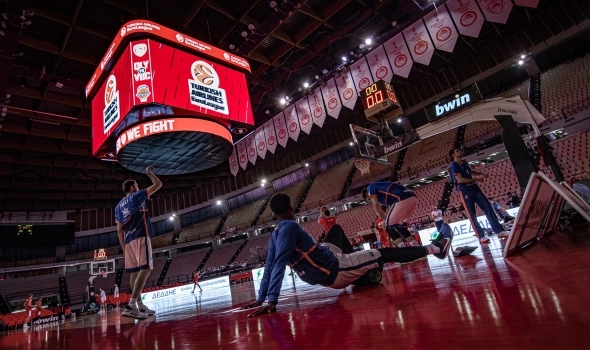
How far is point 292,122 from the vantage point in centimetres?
1331

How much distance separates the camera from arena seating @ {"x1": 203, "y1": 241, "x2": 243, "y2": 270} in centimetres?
2544

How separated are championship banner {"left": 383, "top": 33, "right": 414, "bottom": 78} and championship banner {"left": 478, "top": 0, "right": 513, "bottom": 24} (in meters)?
2.33

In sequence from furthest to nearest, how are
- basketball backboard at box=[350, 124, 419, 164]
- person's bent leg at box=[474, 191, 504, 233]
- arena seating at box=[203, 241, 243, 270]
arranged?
arena seating at box=[203, 241, 243, 270], basketball backboard at box=[350, 124, 419, 164], person's bent leg at box=[474, 191, 504, 233]

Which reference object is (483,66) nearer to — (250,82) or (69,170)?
(250,82)

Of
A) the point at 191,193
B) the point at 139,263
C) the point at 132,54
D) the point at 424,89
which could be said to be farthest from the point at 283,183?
the point at 139,263

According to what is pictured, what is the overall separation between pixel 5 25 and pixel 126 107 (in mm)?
3794

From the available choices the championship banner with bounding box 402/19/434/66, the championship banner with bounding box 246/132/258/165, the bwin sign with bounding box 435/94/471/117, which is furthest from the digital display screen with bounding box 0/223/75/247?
the bwin sign with bounding box 435/94/471/117

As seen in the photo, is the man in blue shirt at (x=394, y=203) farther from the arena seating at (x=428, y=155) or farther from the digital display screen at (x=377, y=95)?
the arena seating at (x=428, y=155)

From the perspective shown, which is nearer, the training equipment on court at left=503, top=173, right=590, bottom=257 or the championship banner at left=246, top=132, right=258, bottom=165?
the training equipment on court at left=503, top=173, right=590, bottom=257

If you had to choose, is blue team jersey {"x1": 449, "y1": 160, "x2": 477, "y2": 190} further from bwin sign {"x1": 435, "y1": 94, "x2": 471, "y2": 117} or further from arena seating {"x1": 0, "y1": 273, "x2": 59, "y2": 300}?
arena seating {"x1": 0, "y1": 273, "x2": 59, "y2": 300}

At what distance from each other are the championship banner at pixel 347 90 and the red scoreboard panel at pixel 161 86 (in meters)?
4.36

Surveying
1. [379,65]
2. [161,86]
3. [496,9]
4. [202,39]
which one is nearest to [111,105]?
[161,86]

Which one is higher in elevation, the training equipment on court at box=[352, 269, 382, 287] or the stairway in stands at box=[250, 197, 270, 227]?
the stairway in stands at box=[250, 197, 270, 227]

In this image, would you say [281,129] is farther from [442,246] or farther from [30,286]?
[30,286]
